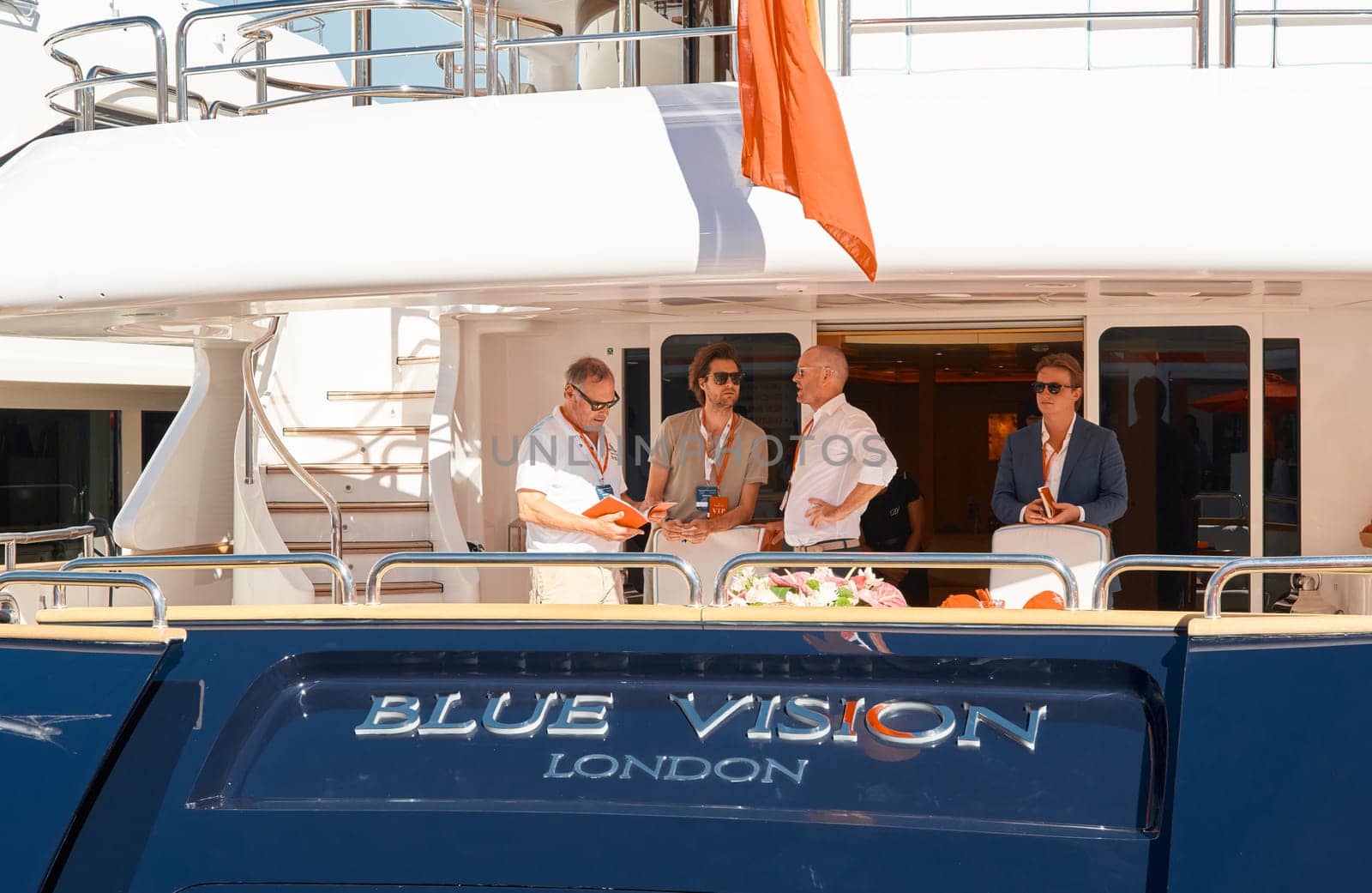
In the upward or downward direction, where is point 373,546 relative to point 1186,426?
downward

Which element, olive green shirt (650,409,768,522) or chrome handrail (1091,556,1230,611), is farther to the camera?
olive green shirt (650,409,768,522)

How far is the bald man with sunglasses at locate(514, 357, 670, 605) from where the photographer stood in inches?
185

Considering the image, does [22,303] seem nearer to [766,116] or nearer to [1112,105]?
[766,116]

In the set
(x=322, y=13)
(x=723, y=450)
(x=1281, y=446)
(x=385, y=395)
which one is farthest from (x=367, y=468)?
(x=1281, y=446)

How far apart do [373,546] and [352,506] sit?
0.84 ft

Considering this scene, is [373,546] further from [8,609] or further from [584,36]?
[8,609]

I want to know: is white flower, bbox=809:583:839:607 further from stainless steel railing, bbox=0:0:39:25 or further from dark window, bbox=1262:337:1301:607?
stainless steel railing, bbox=0:0:39:25

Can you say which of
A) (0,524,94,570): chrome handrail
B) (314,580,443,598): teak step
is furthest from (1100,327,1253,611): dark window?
(0,524,94,570): chrome handrail

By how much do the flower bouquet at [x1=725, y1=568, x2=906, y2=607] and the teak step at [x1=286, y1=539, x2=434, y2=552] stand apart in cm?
324

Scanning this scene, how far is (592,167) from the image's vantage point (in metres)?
3.67

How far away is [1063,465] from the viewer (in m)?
5.09

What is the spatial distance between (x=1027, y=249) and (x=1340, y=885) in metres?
1.96

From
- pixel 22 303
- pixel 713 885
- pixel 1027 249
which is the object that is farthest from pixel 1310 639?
pixel 22 303

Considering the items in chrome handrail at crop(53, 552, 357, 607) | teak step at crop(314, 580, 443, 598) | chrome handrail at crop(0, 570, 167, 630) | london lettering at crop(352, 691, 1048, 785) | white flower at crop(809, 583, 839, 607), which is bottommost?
teak step at crop(314, 580, 443, 598)
